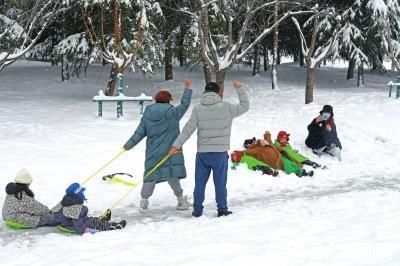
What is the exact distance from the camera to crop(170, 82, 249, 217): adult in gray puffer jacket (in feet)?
21.9

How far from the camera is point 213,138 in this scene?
665cm

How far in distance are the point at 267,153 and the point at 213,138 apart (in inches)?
123

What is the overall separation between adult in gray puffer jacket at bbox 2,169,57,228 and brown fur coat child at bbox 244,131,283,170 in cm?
431

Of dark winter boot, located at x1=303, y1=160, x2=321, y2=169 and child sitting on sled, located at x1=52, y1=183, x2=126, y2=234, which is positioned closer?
child sitting on sled, located at x1=52, y1=183, x2=126, y2=234

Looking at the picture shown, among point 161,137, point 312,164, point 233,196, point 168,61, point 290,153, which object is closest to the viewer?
point 161,137

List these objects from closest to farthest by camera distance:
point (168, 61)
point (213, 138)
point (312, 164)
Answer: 1. point (213, 138)
2. point (312, 164)
3. point (168, 61)

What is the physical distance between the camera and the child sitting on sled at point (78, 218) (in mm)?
6039

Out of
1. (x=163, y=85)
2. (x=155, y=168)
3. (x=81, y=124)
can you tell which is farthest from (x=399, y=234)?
(x=163, y=85)

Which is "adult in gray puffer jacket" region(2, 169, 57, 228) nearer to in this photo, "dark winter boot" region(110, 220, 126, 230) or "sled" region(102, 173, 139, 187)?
"dark winter boot" region(110, 220, 126, 230)

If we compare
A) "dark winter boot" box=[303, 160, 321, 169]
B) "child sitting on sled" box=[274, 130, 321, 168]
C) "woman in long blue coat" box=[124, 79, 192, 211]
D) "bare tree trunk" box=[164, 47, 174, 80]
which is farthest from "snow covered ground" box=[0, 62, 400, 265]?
"bare tree trunk" box=[164, 47, 174, 80]

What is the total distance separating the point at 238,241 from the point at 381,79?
23542 mm

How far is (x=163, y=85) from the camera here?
2334cm

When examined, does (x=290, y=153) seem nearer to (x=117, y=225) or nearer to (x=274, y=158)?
(x=274, y=158)

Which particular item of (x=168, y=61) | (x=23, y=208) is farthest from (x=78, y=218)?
(x=168, y=61)
